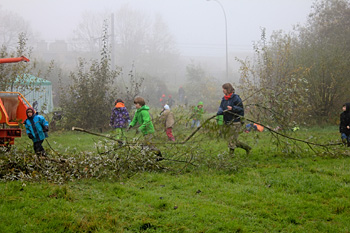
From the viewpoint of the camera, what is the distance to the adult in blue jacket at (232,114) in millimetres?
8047

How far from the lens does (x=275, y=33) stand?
85.1 ft

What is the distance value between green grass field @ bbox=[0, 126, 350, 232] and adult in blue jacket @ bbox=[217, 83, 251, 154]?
1.20ft

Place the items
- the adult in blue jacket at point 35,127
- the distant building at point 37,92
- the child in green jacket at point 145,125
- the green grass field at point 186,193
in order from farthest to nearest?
the distant building at point 37,92 → the adult in blue jacket at point 35,127 → the child in green jacket at point 145,125 → the green grass field at point 186,193

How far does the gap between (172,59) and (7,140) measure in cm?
5858

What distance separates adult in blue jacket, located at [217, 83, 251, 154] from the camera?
8.05m

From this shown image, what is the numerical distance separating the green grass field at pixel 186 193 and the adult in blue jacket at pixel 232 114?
37cm

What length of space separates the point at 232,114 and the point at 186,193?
3.00 m

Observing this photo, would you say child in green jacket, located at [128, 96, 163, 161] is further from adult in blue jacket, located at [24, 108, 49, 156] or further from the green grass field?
adult in blue jacket, located at [24, 108, 49, 156]

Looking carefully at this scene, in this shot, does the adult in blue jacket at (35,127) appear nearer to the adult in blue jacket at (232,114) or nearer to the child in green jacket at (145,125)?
the child in green jacket at (145,125)

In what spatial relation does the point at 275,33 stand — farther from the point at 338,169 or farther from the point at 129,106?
the point at 338,169

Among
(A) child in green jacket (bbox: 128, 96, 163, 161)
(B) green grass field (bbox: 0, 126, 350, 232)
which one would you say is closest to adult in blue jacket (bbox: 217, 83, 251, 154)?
(B) green grass field (bbox: 0, 126, 350, 232)


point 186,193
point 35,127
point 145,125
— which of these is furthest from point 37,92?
point 186,193

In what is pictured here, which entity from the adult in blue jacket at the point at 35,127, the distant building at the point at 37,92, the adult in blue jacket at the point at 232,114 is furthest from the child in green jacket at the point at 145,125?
the distant building at the point at 37,92

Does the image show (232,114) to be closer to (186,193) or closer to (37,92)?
(186,193)
